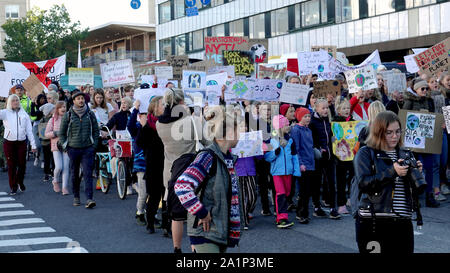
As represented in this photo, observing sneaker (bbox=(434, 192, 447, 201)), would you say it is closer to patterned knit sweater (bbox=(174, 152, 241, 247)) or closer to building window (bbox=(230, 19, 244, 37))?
patterned knit sweater (bbox=(174, 152, 241, 247))

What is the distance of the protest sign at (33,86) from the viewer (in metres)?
16.7

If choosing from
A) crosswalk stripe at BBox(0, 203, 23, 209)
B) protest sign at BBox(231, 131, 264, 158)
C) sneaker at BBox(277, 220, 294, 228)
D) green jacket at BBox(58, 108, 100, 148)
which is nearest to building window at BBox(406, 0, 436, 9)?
green jacket at BBox(58, 108, 100, 148)

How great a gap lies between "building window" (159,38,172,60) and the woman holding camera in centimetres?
5008

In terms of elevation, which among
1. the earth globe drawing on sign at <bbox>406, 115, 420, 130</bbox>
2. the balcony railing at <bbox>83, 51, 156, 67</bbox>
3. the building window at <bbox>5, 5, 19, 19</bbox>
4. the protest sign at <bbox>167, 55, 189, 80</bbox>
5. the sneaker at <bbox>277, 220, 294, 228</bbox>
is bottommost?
the sneaker at <bbox>277, 220, 294, 228</bbox>

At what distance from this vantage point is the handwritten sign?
535 inches

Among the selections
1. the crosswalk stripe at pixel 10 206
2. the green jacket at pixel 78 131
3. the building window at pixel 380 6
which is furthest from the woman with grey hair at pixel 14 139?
the building window at pixel 380 6

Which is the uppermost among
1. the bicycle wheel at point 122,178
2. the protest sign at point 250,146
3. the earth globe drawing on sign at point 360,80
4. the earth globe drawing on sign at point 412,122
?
the earth globe drawing on sign at point 360,80

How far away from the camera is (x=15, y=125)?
39.7ft

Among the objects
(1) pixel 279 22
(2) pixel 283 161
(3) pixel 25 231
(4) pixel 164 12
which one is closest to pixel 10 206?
(3) pixel 25 231

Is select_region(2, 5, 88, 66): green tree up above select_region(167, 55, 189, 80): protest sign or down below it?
above

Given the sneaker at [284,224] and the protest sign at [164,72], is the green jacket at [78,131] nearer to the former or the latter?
the sneaker at [284,224]

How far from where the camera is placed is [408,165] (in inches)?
175

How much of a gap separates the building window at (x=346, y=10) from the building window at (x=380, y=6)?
1009 mm
